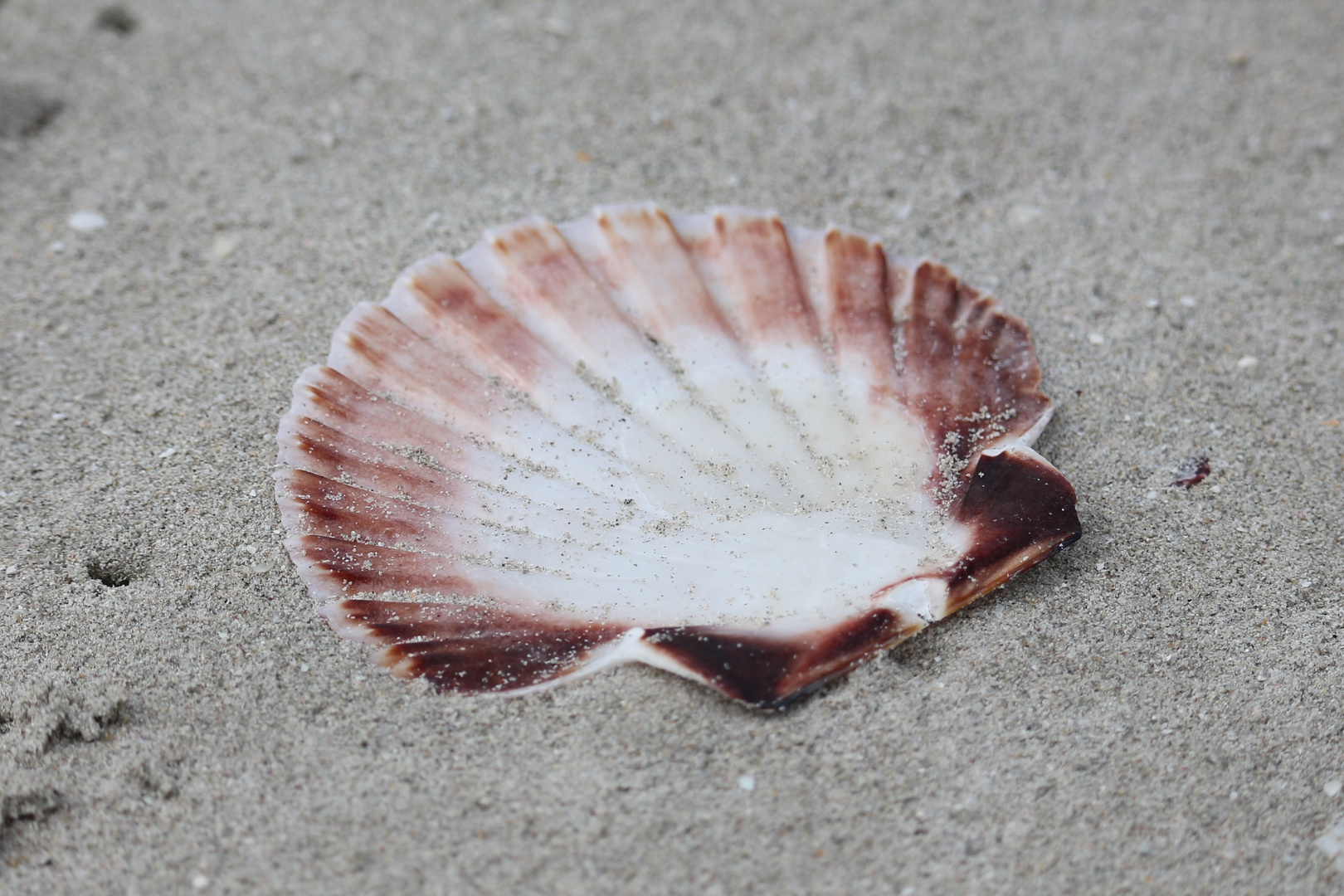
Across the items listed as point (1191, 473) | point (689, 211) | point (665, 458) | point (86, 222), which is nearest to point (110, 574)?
point (665, 458)

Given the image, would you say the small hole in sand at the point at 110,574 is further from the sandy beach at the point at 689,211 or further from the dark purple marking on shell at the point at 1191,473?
the dark purple marking on shell at the point at 1191,473

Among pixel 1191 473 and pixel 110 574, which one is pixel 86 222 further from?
pixel 1191 473

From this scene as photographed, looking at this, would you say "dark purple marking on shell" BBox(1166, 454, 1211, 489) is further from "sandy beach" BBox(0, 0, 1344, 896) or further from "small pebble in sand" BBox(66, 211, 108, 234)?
"small pebble in sand" BBox(66, 211, 108, 234)

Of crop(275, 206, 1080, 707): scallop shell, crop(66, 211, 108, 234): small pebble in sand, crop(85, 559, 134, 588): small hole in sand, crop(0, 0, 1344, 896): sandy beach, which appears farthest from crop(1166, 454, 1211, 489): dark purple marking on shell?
crop(66, 211, 108, 234): small pebble in sand

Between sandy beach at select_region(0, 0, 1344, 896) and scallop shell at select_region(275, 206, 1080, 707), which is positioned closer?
sandy beach at select_region(0, 0, 1344, 896)

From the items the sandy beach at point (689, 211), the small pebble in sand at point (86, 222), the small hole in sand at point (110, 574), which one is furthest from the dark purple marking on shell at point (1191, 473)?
the small pebble in sand at point (86, 222)
